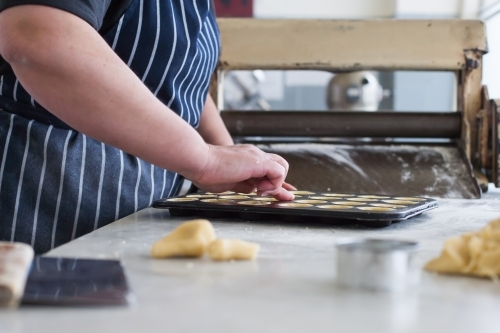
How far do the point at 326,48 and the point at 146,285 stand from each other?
5.04 feet

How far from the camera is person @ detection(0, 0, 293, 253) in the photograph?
39.8 inches

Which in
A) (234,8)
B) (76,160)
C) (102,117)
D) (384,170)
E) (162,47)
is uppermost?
(234,8)

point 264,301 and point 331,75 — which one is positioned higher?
point 331,75

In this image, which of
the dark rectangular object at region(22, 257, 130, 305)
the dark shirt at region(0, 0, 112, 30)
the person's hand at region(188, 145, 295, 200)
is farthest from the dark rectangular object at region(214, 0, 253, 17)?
the dark rectangular object at region(22, 257, 130, 305)

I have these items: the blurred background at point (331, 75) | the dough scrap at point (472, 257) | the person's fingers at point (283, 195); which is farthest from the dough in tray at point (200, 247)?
the blurred background at point (331, 75)

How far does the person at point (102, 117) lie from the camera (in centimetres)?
101

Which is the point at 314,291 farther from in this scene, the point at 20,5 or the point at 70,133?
the point at 70,133

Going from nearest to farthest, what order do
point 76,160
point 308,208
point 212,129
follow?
point 308,208 → point 76,160 → point 212,129

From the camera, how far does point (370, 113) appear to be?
2.16 m

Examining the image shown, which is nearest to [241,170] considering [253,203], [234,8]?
[253,203]

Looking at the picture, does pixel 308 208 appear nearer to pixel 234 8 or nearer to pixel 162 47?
pixel 162 47

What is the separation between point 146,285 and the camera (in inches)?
27.7

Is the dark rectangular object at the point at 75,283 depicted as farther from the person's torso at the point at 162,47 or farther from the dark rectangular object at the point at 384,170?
the dark rectangular object at the point at 384,170

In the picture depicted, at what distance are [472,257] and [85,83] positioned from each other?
0.62 m
